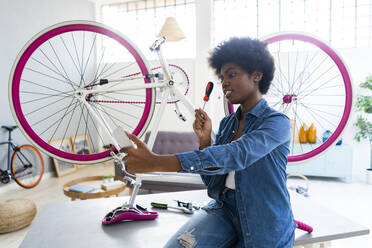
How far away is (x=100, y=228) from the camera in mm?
1459

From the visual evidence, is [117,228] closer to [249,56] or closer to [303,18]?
[249,56]

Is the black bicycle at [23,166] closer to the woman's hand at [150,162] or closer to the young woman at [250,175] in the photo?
the young woman at [250,175]

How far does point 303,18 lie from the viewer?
498cm

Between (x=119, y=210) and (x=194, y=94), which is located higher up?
(x=194, y=94)

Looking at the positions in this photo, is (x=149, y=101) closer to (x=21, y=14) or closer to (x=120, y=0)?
(x=21, y=14)

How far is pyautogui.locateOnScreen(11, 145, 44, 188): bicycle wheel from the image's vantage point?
13.0ft

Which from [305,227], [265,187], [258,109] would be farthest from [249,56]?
[305,227]

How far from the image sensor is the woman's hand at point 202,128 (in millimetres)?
1305

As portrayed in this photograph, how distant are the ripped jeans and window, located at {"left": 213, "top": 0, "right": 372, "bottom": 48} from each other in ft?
13.0

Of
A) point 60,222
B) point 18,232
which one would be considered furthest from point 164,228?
point 18,232

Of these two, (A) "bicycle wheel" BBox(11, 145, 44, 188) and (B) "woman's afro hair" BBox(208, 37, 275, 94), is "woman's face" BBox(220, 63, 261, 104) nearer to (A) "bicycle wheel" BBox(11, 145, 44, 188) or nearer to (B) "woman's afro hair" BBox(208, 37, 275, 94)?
(B) "woman's afro hair" BBox(208, 37, 275, 94)

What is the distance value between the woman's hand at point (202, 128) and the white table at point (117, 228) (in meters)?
0.51

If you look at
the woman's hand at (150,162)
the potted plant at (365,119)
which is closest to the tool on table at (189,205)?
the woman's hand at (150,162)

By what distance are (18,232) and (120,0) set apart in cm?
454
